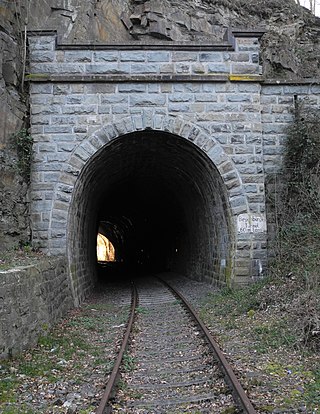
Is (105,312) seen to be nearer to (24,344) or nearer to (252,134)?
(24,344)

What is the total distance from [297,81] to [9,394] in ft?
30.6

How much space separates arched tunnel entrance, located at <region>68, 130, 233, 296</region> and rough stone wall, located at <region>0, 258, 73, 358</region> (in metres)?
2.16

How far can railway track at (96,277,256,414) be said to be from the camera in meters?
4.50

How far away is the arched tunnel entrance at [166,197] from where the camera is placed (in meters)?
10.8

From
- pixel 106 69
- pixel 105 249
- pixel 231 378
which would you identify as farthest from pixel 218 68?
pixel 105 249

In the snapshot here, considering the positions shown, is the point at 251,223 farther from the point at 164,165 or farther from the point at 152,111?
the point at 164,165

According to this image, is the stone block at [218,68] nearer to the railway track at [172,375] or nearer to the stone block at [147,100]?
the stone block at [147,100]

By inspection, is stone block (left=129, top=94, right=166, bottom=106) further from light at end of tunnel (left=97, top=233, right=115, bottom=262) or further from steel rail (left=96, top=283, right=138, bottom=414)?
light at end of tunnel (left=97, top=233, right=115, bottom=262)

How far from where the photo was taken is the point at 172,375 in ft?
18.2

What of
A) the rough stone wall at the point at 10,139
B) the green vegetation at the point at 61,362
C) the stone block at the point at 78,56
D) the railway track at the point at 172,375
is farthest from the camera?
the stone block at the point at 78,56

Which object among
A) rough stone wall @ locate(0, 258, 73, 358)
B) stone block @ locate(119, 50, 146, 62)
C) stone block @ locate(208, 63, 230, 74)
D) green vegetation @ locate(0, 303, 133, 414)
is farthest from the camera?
stone block @ locate(208, 63, 230, 74)

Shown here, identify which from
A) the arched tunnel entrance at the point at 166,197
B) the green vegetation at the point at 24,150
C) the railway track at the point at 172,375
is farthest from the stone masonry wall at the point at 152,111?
the railway track at the point at 172,375

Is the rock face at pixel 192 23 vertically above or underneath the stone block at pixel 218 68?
above

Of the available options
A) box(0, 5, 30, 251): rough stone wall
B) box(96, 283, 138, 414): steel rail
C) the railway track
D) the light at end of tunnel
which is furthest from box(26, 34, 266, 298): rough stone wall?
the light at end of tunnel
